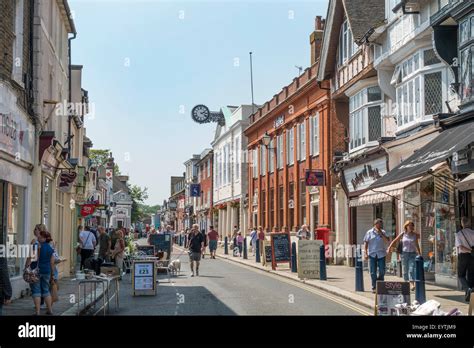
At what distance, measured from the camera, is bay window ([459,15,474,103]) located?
1447cm

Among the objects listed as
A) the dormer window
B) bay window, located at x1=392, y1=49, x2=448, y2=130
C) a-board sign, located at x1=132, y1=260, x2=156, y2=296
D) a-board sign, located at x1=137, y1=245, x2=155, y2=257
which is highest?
the dormer window

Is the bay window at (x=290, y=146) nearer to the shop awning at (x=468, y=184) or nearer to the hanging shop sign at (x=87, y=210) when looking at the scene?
the hanging shop sign at (x=87, y=210)

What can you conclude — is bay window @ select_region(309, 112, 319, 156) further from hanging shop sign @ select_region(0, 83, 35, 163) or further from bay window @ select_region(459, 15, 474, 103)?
hanging shop sign @ select_region(0, 83, 35, 163)

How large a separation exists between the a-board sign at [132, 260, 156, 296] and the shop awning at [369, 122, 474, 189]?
5522 mm

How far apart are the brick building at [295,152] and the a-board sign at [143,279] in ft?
44.7

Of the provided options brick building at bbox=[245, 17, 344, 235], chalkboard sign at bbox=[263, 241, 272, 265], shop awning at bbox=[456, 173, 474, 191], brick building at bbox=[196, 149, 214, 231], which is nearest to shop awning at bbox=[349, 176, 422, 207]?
shop awning at bbox=[456, 173, 474, 191]

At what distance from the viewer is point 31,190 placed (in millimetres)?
15508

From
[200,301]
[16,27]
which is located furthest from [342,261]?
[16,27]

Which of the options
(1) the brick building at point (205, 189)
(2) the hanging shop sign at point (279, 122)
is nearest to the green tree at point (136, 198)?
(1) the brick building at point (205, 189)

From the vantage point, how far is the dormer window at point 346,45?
2480 cm

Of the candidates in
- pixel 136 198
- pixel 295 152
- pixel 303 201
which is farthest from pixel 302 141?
pixel 136 198

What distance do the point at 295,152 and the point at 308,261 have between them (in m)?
14.3

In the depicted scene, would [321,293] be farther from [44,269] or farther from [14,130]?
[14,130]
